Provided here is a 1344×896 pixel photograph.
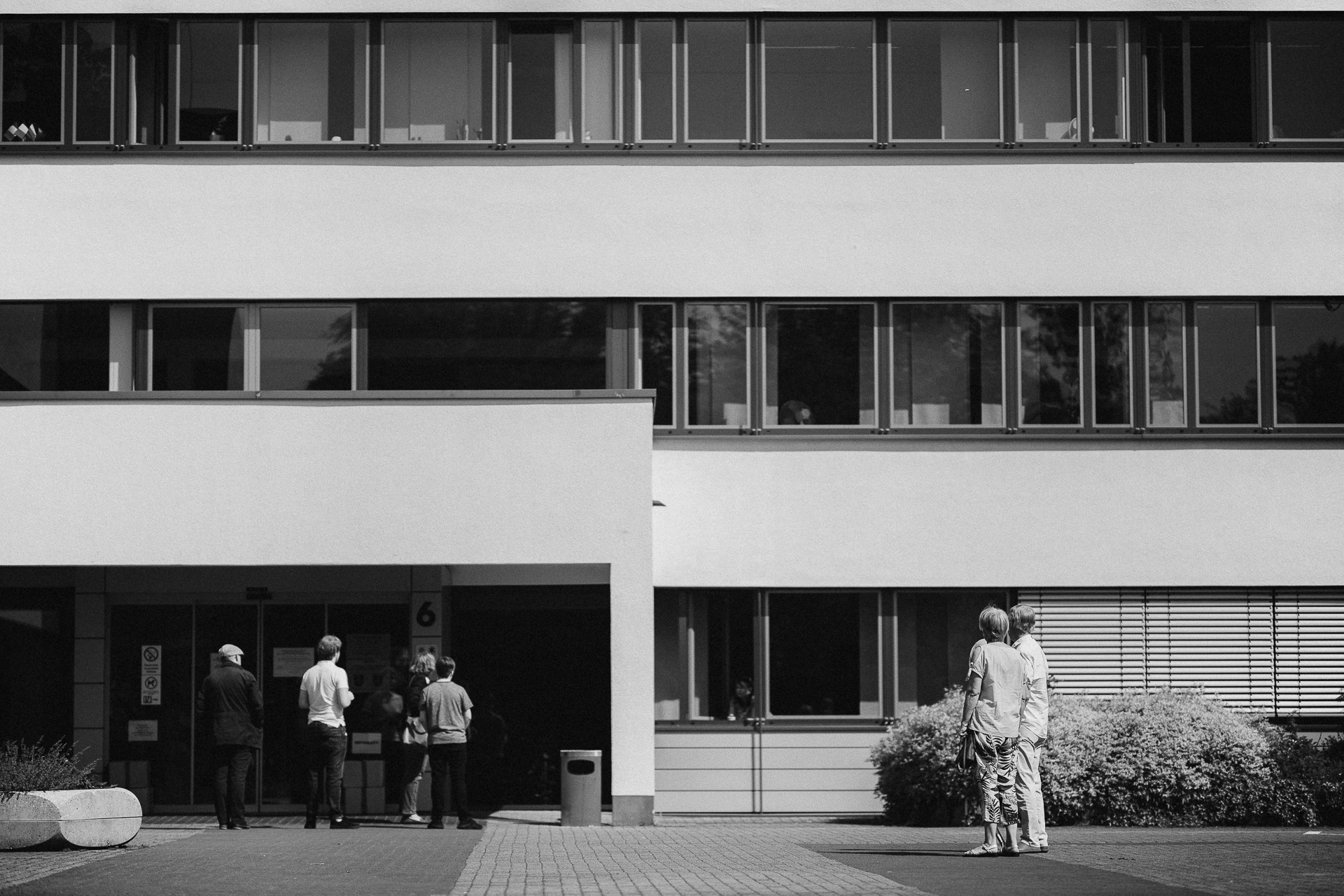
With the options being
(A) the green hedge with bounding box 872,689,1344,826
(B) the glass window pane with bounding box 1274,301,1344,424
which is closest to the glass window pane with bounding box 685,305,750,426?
(A) the green hedge with bounding box 872,689,1344,826

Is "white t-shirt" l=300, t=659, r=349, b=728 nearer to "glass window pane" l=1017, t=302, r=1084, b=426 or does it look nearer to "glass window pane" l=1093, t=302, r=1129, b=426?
"glass window pane" l=1017, t=302, r=1084, b=426

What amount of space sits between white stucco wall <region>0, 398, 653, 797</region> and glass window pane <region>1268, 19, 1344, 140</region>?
9.26 m

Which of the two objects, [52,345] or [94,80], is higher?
[94,80]

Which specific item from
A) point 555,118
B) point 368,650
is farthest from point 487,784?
point 555,118

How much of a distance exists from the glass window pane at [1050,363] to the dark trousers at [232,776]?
32.9ft

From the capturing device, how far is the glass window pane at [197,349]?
21.8 metres

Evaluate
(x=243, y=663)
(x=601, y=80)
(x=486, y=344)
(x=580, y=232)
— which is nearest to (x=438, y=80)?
(x=601, y=80)

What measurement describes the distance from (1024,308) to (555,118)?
6.18 meters

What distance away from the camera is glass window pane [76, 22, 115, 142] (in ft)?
72.1

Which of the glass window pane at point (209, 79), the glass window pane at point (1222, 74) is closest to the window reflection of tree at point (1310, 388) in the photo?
the glass window pane at point (1222, 74)

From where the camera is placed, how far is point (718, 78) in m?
22.1

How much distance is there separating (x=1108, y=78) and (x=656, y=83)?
5.59 meters

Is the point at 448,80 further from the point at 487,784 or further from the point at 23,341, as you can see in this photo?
the point at 487,784

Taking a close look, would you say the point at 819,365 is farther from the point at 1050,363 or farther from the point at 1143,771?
the point at 1143,771
